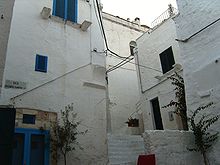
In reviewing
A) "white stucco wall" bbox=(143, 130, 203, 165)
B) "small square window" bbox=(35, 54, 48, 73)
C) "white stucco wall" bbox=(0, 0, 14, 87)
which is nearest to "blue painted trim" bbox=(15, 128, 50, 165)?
"white stucco wall" bbox=(0, 0, 14, 87)

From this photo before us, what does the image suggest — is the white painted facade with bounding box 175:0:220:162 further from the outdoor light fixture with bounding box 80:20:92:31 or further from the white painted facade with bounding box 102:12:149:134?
the white painted facade with bounding box 102:12:149:134

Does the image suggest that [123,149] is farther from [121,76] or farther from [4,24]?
[121,76]

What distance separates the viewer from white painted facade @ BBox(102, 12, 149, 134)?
44.1 feet

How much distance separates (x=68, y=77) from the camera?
366 inches

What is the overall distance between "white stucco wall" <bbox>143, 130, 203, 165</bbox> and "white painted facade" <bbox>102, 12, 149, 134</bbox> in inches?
207

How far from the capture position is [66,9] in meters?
10.6

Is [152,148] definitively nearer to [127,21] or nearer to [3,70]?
[3,70]

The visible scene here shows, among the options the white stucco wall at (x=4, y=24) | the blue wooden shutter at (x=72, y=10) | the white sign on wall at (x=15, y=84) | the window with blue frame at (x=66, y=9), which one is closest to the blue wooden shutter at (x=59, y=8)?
the window with blue frame at (x=66, y=9)

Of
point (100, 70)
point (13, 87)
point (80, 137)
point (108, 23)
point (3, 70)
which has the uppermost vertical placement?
point (108, 23)

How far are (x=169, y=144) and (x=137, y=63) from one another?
7896mm

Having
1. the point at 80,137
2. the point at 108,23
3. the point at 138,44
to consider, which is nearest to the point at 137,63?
the point at 138,44

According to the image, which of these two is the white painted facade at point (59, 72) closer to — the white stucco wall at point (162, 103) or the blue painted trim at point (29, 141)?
the blue painted trim at point (29, 141)

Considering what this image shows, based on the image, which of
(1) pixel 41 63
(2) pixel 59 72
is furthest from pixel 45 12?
(2) pixel 59 72

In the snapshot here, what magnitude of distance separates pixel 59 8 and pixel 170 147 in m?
→ 7.24
